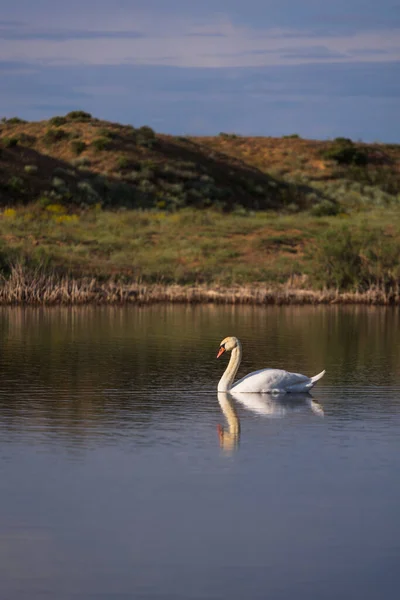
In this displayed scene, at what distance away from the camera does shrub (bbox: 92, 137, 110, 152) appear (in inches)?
3115

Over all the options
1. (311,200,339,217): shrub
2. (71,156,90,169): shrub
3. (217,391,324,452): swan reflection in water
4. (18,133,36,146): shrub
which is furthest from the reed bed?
(18,133,36,146): shrub

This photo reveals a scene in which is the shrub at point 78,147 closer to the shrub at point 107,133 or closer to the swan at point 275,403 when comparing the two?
the shrub at point 107,133

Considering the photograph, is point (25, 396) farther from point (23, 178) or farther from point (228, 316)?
point (23, 178)

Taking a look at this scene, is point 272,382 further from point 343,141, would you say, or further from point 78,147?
point 343,141

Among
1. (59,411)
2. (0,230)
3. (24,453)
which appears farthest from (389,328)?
(0,230)

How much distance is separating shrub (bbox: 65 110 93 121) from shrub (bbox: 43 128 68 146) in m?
4.60

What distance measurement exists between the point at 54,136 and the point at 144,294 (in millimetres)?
46760

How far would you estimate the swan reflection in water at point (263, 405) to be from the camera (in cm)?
1508

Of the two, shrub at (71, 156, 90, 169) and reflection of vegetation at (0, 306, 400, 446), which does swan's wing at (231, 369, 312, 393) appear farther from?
shrub at (71, 156, 90, 169)

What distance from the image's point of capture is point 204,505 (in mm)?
10523

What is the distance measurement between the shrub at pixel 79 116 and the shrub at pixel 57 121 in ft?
3.02

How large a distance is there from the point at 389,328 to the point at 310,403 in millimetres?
13291

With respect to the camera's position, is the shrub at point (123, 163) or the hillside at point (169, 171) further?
the shrub at point (123, 163)

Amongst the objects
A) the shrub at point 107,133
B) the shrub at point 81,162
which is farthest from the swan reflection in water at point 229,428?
the shrub at point 107,133
